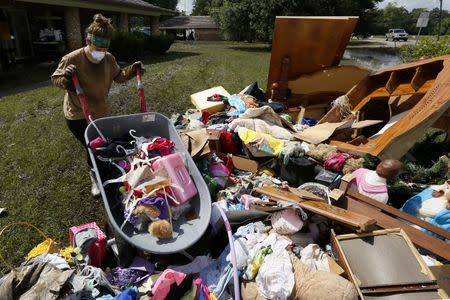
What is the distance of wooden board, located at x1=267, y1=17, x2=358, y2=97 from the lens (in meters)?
6.03

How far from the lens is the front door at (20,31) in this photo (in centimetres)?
1362

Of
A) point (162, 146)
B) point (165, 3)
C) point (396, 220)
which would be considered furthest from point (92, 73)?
point (165, 3)

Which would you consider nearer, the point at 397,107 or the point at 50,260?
the point at 50,260

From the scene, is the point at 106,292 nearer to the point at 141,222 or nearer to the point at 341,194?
the point at 141,222

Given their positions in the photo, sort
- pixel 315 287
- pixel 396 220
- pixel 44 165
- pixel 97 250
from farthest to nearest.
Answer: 1. pixel 44 165
2. pixel 396 220
3. pixel 97 250
4. pixel 315 287

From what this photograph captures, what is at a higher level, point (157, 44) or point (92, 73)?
point (92, 73)

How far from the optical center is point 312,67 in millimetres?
6738

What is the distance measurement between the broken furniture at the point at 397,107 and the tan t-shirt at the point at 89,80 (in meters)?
2.91

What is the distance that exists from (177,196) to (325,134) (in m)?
2.59

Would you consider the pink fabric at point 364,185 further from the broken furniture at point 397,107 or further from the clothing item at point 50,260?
the clothing item at point 50,260

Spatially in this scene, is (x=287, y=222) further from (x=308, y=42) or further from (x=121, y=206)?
(x=308, y=42)

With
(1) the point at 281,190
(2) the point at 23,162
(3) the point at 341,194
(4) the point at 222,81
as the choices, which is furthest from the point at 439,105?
(4) the point at 222,81

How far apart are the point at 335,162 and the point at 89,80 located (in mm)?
2844

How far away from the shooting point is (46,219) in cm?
Answer: 356
